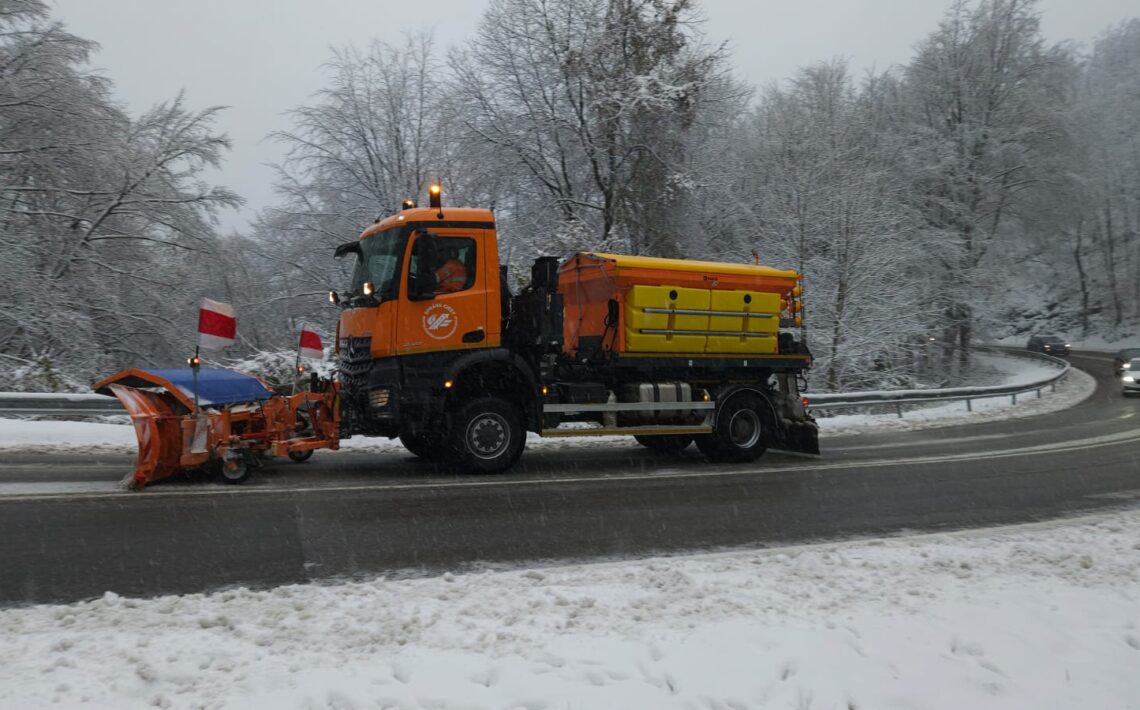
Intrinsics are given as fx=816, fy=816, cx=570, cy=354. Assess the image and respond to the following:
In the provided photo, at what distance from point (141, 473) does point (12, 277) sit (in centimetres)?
1145

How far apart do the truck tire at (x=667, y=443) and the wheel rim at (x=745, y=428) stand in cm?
95

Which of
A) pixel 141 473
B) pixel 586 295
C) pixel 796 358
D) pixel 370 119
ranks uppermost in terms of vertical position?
pixel 370 119

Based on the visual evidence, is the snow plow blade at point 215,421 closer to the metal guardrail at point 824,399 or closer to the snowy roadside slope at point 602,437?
the snowy roadside slope at point 602,437

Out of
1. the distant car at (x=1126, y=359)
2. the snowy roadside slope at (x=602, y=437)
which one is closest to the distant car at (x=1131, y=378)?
the distant car at (x=1126, y=359)

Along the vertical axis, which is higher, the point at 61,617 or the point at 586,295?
the point at 586,295

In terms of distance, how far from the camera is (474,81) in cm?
2227

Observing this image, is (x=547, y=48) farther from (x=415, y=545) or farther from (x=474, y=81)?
(x=415, y=545)

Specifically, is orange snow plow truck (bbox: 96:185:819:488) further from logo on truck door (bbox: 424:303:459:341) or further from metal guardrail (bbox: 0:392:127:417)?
metal guardrail (bbox: 0:392:127:417)

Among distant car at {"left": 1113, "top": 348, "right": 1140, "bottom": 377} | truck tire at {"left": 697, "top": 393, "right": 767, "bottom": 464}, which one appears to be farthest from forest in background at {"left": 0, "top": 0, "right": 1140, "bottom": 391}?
truck tire at {"left": 697, "top": 393, "right": 767, "bottom": 464}

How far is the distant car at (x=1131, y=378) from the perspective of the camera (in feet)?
92.3

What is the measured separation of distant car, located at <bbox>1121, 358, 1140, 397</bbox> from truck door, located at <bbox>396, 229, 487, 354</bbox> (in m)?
27.4

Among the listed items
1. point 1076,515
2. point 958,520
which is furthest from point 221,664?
point 1076,515

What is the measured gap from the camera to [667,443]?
515 inches

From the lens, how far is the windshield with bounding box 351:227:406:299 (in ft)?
31.0
